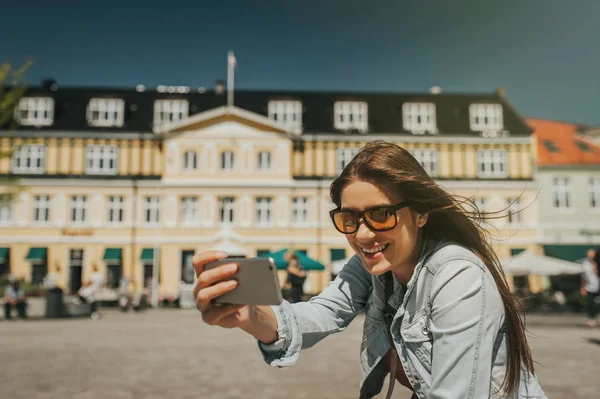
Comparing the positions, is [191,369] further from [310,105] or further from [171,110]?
[310,105]

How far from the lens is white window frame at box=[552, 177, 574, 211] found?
38.5 meters

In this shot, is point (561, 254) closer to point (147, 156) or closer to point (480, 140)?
point (480, 140)

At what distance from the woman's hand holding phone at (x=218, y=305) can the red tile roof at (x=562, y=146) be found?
40.8 meters

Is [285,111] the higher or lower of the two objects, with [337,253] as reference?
higher

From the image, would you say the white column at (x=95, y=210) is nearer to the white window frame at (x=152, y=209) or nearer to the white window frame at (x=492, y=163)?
the white window frame at (x=152, y=209)

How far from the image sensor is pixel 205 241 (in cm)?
3688

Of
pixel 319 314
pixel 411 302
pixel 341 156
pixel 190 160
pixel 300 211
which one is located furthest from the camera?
pixel 341 156

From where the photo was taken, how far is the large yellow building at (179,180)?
36.7 meters

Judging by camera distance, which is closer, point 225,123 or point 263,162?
point 225,123

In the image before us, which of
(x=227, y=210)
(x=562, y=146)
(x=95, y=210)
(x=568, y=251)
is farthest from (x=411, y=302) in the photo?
(x=562, y=146)

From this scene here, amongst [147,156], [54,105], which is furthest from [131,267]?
[54,105]

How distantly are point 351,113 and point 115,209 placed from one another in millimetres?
18061

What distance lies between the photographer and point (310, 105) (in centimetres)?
4184

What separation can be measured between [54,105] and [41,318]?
2402cm
